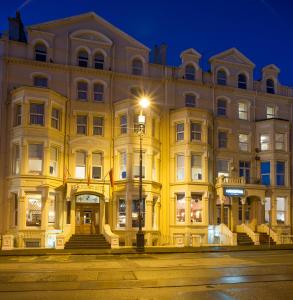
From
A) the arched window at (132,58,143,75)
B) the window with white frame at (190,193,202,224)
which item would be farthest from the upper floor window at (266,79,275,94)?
the window with white frame at (190,193,202,224)

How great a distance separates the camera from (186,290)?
13242 mm

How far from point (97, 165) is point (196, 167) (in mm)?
8034

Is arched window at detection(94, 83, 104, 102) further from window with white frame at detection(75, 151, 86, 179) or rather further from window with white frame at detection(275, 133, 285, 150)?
window with white frame at detection(275, 133, 285, 150)

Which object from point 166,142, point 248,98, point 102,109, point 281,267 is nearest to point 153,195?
point 166,142

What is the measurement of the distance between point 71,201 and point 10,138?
252 inches

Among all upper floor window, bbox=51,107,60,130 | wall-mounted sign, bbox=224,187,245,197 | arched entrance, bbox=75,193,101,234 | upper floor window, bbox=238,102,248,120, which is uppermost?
upper floor window, bbox=238,102,248,120

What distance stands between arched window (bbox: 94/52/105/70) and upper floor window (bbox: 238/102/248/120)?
41.7 ft

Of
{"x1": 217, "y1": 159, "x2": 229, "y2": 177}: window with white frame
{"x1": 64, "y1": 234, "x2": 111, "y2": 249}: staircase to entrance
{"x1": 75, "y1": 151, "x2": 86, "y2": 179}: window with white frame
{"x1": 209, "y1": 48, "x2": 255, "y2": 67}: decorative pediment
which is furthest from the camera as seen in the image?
{"x1": 209, "y1": 48, "x2": 255, "y2": 67}: decorative pediment

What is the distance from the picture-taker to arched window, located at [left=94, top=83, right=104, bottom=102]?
37031mm

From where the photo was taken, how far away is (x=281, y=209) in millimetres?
41219

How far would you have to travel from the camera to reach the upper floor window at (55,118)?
34.4 meters

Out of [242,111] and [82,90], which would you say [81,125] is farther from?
[242,111]

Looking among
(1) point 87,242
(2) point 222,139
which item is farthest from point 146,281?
(2) point 222,139

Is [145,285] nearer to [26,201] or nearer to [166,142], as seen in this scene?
[26,201]
